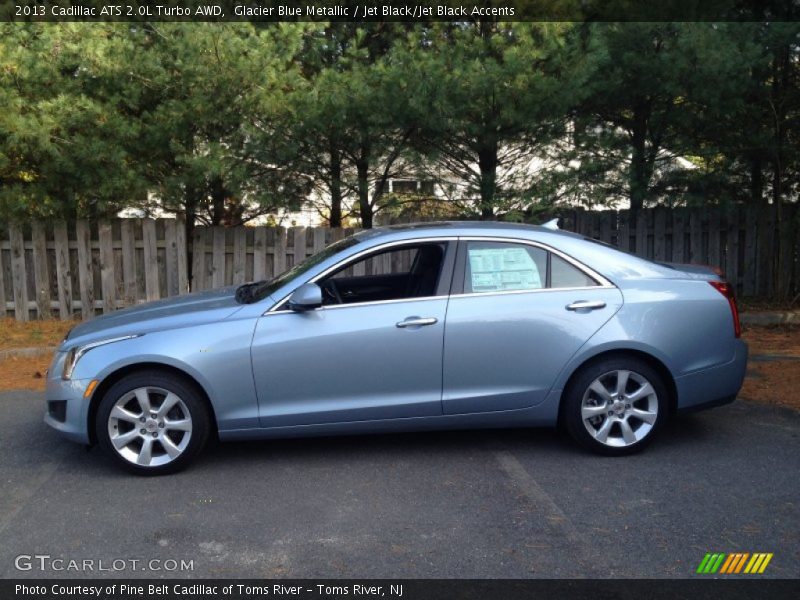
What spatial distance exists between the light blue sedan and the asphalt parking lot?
0.29 metres

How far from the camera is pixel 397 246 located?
5.80 meters

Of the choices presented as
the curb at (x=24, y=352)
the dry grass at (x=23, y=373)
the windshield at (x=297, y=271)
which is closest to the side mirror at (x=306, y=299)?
the windshield at (x=297, y=271)

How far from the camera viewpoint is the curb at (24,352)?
364 inches

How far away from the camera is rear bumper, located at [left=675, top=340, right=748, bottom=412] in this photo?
572 cm

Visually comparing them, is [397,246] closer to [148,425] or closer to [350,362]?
[350,362]

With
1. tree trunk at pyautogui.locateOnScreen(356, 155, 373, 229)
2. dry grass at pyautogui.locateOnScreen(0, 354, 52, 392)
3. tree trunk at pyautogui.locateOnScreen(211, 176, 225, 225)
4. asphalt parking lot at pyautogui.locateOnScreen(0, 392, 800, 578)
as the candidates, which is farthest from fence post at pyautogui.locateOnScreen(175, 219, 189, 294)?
asphalt parking lot at pyautogui.locateOnScreen(0, 392, 800, 578)

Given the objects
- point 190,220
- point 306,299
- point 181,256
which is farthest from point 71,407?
point 190,220

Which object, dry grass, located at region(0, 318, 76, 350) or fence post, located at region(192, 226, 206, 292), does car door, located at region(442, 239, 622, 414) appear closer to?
dry grass, located at region(0, 318, 76, 350)

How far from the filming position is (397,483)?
523 centimetres

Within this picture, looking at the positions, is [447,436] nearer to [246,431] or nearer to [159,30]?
[246,431]

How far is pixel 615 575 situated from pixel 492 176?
6999 millimetres

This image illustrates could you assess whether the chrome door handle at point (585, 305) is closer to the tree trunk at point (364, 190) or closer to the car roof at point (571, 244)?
the car roof at point (571, 244)

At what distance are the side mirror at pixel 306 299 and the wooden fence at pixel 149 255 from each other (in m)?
5.68

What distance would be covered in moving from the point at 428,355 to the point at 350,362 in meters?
0.52
